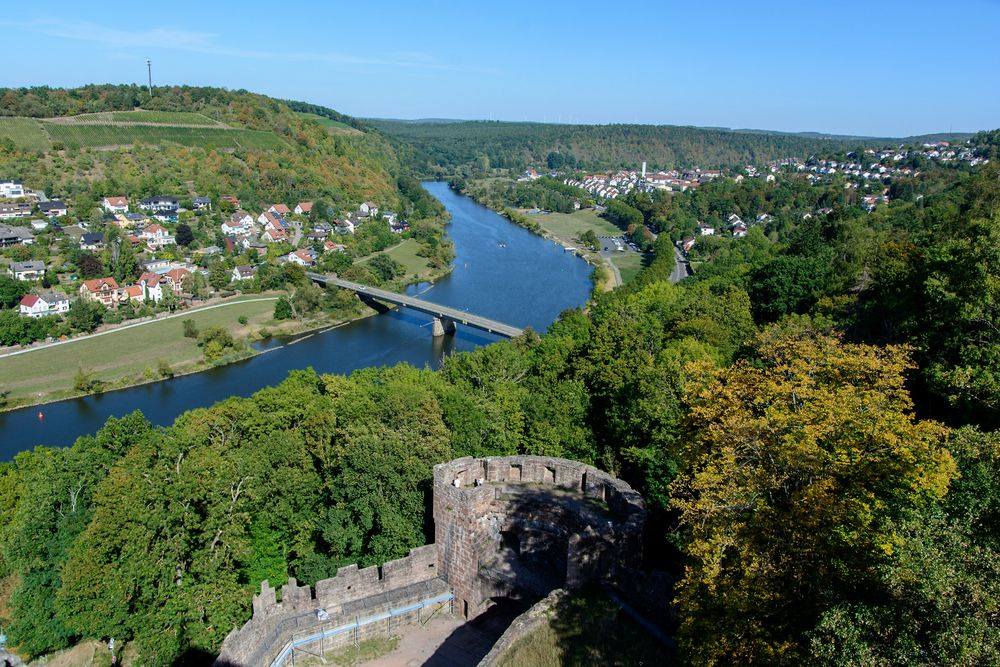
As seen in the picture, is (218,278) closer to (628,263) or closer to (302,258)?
(302,258)

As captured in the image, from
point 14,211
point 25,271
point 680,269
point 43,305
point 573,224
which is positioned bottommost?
point 43,305

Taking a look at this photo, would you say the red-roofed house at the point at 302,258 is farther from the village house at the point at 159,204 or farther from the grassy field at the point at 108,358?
the village house at the point at 159,204

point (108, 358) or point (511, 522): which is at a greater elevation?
point (511, 522)

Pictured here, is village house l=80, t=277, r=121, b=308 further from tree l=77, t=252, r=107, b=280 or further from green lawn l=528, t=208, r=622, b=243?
green lawn l=528, t=208, r=622, b=243

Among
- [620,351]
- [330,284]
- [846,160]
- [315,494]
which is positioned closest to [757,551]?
[315,494]

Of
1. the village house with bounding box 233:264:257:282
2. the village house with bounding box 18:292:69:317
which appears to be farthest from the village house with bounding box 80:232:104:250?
the village house with bounding box 18:292:69:317

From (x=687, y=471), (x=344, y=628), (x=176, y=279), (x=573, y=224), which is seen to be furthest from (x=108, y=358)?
(x=573, y=224)

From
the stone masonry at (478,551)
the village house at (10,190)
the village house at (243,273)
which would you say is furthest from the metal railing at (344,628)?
the village house at (10,190)
